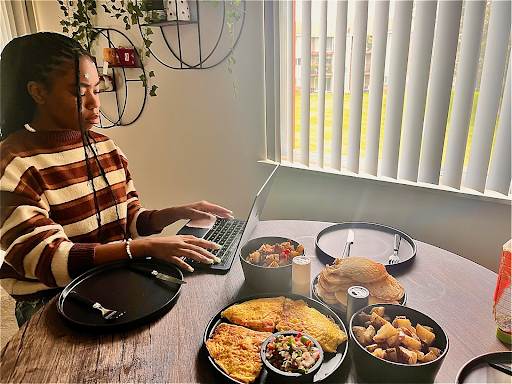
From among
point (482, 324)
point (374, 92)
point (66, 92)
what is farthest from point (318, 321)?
point (374, 92)

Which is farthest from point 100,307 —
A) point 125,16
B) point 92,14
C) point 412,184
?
point 92,14

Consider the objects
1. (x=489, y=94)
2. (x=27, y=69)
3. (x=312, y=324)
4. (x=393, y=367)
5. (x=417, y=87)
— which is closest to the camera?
(x=393, y=367)

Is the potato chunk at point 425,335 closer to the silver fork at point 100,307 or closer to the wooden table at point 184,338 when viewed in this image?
the wooden table at point 184,338

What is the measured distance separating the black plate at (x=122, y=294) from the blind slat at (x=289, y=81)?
105 centimetres

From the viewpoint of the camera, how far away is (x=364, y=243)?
120 centimetres

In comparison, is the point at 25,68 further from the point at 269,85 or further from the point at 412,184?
the point at 412,184

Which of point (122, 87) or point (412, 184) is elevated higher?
point (122, 87)

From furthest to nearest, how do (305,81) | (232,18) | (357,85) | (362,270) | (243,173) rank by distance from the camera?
(243,173), (232,18), (305,81), (357,85), (362,270)

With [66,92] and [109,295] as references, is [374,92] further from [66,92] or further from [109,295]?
[109,295]

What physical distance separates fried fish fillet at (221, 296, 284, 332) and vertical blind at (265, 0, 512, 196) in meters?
1.00

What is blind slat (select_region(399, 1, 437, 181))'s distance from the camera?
1364 millimetres

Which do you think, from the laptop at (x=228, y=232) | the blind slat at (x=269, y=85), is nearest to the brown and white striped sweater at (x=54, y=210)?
the laptop at (x=228, y=232)

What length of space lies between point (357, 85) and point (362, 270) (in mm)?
975

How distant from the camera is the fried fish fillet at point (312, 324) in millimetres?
709
